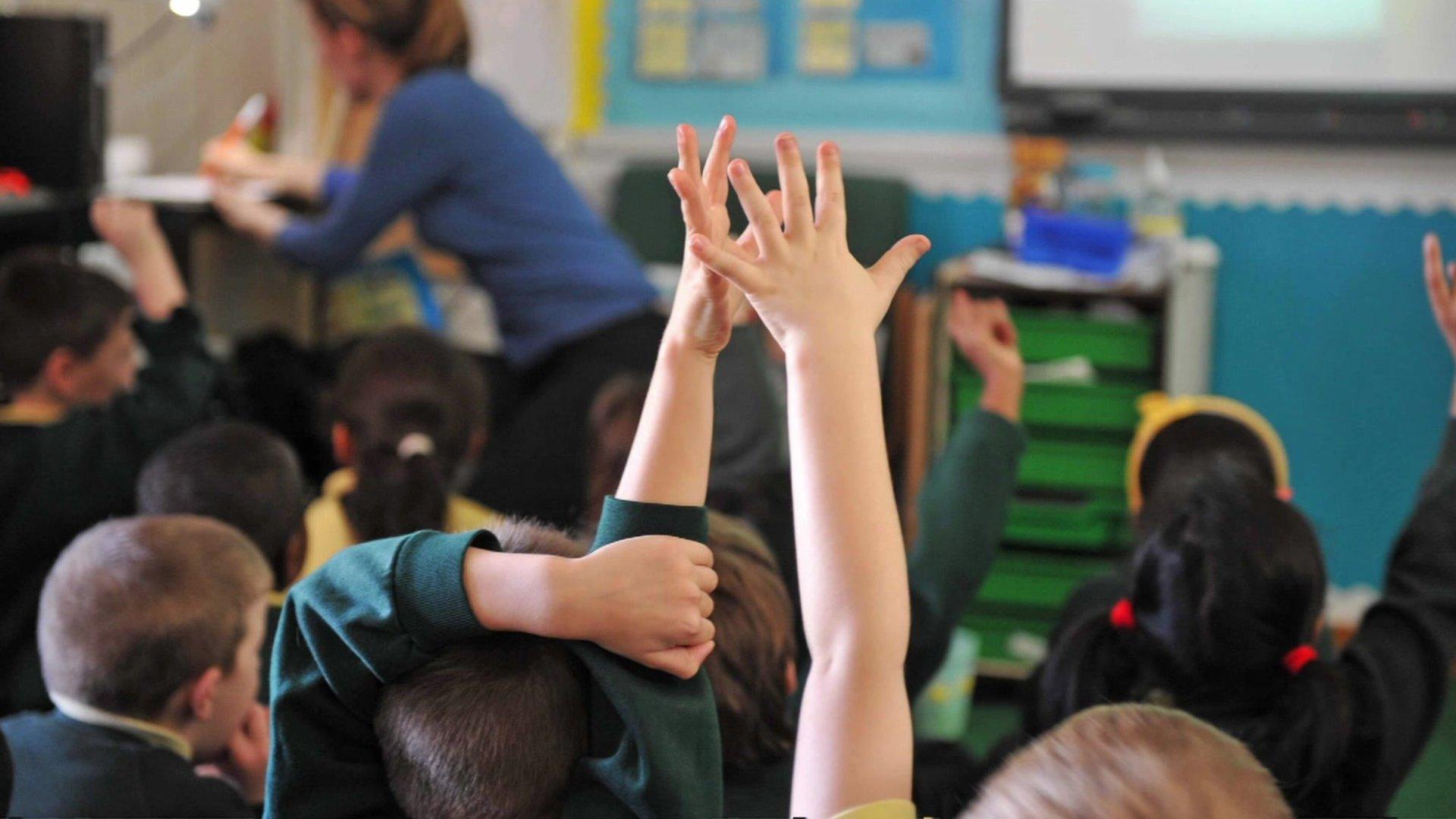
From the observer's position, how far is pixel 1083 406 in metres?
3.02

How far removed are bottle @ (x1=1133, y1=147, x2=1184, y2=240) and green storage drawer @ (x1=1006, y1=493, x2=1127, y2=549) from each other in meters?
0.62

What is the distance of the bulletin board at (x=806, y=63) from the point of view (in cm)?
363

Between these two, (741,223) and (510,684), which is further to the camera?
(741,223)

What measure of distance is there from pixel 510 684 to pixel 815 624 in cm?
17

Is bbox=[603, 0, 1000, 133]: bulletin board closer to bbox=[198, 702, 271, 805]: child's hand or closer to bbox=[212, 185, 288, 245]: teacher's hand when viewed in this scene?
bbox=[212, 185, 288, 245]: teacher's hand

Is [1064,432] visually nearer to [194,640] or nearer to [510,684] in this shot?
[194,640]

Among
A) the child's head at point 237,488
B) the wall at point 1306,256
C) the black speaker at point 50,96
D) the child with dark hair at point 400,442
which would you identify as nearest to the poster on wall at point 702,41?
the wall at point 1306,256

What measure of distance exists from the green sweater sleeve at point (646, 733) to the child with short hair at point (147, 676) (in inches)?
17.7

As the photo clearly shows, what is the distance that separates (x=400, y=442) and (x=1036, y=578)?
1598 mm

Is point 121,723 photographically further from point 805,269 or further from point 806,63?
point 806,63

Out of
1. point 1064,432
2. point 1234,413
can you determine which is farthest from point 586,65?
point 1234,413

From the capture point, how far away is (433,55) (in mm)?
2416

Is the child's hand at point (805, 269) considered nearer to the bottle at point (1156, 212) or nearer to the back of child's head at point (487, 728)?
the back of child's head at point (487, 728)

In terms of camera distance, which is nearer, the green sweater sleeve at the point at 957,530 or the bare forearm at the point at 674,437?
the bare forearm at the point at 674,437
